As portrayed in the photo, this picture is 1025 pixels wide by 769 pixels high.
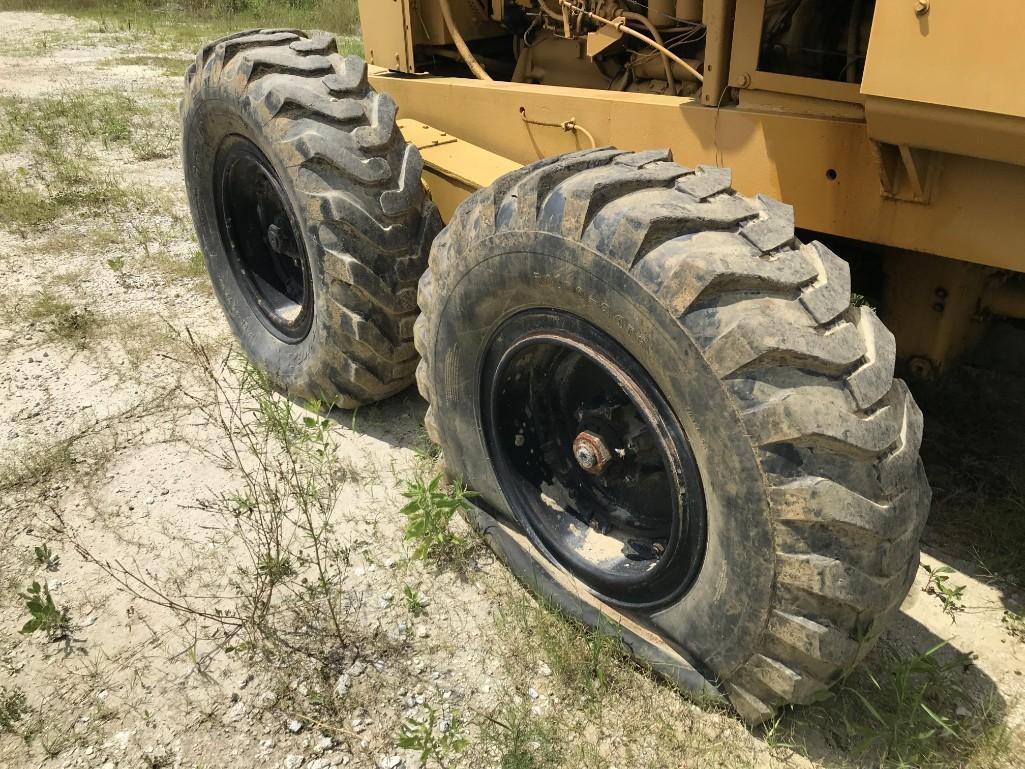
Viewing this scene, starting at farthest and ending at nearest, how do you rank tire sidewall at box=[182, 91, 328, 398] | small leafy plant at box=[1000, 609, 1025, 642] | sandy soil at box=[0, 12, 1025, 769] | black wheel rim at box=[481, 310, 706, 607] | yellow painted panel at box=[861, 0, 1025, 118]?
1. tire sidewall at box=[182, 91, 328, 398]
2. small leafy plant at box=[1000, 609, 1025, 642]
3. sandy soil at box=[0, 12, 1025, 769]
4. black wheel rim at box=[481, 310, 706, 607]
5. yellow painted panel at box=[861, 0, 1025, 118]

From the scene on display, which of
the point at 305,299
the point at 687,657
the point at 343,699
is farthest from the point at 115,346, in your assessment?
the point at 687,657

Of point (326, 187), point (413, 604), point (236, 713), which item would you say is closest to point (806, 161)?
point (326, 187)

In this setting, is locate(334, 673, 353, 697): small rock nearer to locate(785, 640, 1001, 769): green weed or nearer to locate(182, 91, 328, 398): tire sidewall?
locate(785, 640, 1001, 769): green weed

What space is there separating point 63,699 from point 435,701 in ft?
3.78

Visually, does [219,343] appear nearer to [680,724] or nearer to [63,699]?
[63,699]

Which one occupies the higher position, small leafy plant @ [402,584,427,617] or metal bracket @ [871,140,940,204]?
metal bracket @ [871,140,940,204]

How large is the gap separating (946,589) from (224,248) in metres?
3.58

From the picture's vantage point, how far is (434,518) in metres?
3.12

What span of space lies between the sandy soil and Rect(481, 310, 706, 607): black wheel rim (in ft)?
1.10

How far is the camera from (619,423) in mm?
2699

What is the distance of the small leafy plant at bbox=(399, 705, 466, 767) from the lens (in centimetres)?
234

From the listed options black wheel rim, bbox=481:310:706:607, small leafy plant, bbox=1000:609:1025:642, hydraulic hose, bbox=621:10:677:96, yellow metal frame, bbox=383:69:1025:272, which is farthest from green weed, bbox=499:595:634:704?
hydraulic hose, bbox=621:10:677:96

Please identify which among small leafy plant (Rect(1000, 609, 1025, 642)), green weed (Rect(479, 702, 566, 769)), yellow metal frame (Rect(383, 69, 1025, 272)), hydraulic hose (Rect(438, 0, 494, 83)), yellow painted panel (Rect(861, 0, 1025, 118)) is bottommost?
small leafy plant (Rect(1000, 609, 1025, 642))

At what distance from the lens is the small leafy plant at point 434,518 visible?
10.1 feet
